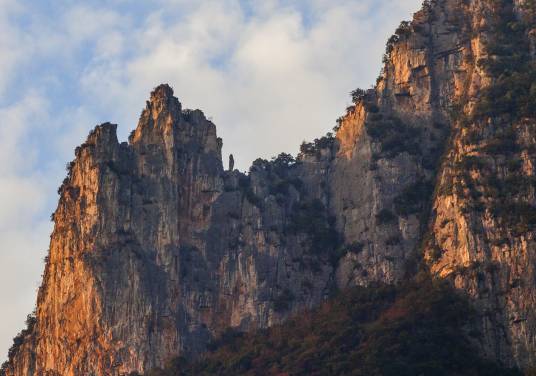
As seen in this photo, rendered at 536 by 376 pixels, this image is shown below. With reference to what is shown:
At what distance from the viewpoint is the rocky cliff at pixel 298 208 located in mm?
126062

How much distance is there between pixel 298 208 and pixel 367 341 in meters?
22.2

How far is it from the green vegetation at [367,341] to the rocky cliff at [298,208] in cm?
189

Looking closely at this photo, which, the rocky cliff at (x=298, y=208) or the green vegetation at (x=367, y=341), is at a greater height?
the rocky cliff at (x=298, y=208)

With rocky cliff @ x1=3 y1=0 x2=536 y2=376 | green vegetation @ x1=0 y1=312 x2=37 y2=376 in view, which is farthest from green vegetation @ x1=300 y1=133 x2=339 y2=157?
green vegetation @ x1=0 y1=312 x2=37 y2=376

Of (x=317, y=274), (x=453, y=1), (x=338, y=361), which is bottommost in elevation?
(x=338, y=361)

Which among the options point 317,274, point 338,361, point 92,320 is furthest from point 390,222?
point 92,320

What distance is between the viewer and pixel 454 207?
124875mm

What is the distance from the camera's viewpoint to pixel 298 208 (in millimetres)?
139875

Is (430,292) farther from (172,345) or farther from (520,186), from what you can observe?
(172,345)

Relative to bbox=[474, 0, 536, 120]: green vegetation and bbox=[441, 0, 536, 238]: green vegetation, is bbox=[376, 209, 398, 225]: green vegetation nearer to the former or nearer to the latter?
bbox=[441, 0, 536, 238]: green vegetation

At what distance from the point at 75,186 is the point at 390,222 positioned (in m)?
28.5

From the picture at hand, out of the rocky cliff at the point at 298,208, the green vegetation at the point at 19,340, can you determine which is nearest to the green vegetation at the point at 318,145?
the rocky cliff at the point at 298,208

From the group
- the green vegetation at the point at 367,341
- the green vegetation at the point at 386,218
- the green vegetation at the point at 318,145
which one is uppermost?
the green vegetation at the point at 318,145

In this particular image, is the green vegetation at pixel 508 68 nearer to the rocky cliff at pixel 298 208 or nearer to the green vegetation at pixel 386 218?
the rocky cliff at pixel 298 208
